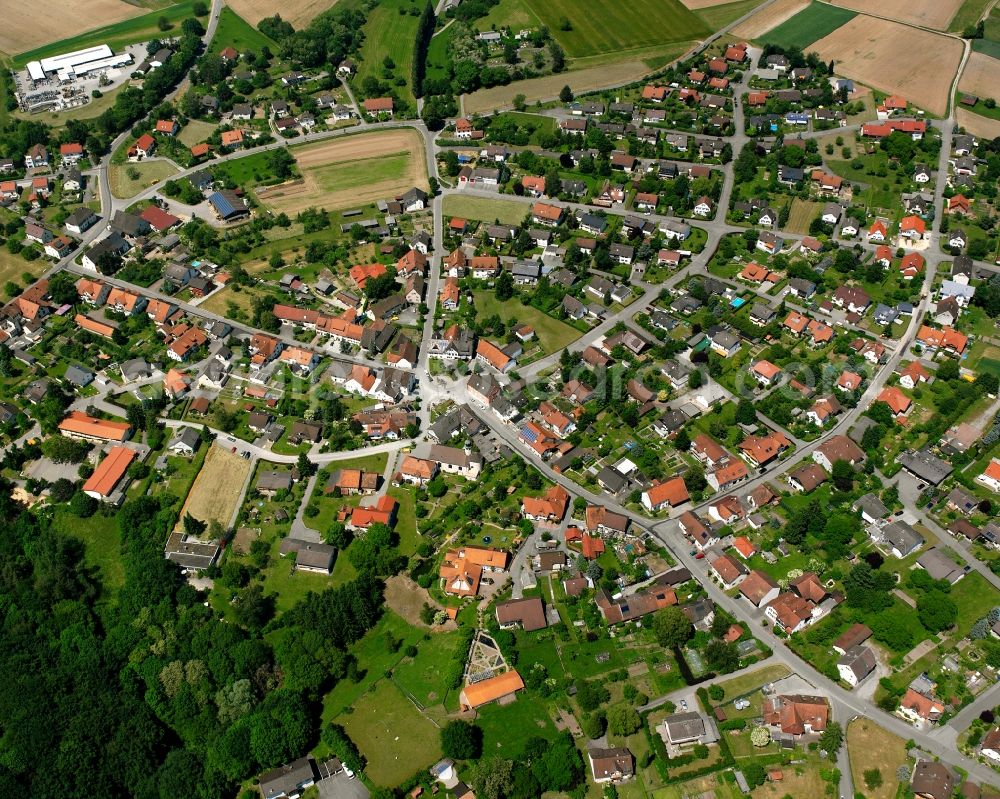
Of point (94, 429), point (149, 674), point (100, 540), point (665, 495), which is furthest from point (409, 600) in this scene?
point (94, 429)

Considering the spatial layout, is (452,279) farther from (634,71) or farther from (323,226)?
(634,71)

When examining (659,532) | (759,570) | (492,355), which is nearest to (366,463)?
(492,355)

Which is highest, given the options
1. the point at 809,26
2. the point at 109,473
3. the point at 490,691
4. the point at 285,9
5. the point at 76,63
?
the point at 285,9

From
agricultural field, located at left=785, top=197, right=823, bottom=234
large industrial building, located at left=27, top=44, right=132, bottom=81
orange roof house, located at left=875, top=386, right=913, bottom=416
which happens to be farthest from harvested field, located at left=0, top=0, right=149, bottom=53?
orange roof house, located at left=875, top=386, right=913, bottom=416

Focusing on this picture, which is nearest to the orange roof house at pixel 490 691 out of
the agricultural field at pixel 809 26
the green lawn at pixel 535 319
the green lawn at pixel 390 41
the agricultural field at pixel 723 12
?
the green lawn at pixel 535 319

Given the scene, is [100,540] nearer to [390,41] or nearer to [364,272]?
[364,272]

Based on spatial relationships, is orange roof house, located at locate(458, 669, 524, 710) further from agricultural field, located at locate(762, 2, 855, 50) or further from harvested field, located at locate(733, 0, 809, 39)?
harvested field, located at locate(733, 0, 809, 39)

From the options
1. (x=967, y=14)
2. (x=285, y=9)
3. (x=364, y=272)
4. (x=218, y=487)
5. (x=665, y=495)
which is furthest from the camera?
(x=285, y=9)
